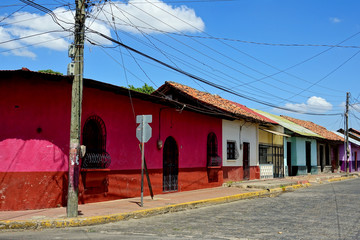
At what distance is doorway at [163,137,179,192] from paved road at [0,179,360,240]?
3625mm

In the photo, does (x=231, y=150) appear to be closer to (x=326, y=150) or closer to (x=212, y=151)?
(x=212, y=151)

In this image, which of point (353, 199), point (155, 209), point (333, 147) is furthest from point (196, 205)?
point (333, 147)

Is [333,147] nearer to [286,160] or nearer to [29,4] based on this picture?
[286,160]

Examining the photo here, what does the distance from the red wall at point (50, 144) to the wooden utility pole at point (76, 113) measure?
1.60 m

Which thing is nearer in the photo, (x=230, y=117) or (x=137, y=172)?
(x=137, y=172)

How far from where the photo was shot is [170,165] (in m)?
14.7

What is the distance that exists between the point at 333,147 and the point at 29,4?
34967 mm

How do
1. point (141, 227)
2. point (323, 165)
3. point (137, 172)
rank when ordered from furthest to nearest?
point (323, 165) < point (137, 172) < point (141, 227)

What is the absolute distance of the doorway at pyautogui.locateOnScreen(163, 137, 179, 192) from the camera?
1442 cm

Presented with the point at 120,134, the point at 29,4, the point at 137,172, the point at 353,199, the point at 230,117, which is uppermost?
the point at 29,4

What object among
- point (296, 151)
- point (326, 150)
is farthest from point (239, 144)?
point (326, 150)

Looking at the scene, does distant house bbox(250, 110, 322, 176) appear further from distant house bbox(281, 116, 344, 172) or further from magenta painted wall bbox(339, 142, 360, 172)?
magenta painted wall bbox(339, 142, 360, 172)

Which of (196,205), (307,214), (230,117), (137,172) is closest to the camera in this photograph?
(307,214)

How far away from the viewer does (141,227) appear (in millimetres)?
8062
